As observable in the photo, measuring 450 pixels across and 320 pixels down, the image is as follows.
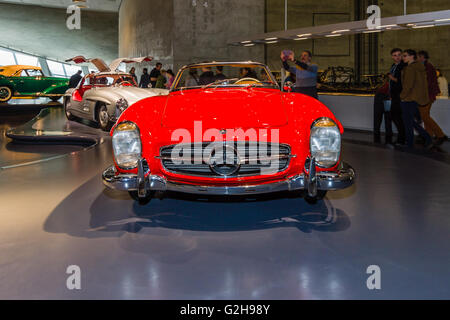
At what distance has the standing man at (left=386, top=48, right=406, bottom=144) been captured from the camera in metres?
8.52

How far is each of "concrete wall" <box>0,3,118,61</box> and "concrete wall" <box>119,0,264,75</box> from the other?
1540cm

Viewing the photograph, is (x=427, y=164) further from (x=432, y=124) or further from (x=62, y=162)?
(x=62, y=162)

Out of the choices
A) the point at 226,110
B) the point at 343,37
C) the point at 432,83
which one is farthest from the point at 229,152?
the point at 343,37

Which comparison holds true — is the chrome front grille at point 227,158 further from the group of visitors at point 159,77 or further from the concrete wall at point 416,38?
the concrete wall at point 416,38

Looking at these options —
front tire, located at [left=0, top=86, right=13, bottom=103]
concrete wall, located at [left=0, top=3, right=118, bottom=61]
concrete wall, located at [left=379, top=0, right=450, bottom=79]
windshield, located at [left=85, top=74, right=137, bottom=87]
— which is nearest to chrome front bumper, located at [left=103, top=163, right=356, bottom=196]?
windshield, located at [left=85, top=74, right=137, bottom=87]

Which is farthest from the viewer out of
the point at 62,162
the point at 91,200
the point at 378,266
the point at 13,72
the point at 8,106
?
the point at 13,72

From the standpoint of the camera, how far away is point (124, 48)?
1275 inches

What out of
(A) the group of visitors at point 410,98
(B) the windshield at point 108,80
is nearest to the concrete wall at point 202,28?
(B) the windshield at point 108,80

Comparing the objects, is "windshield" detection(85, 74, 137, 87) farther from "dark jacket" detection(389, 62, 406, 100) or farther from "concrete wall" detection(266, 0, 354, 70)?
"concrete wall" detection(266, 0, 354, 70)
